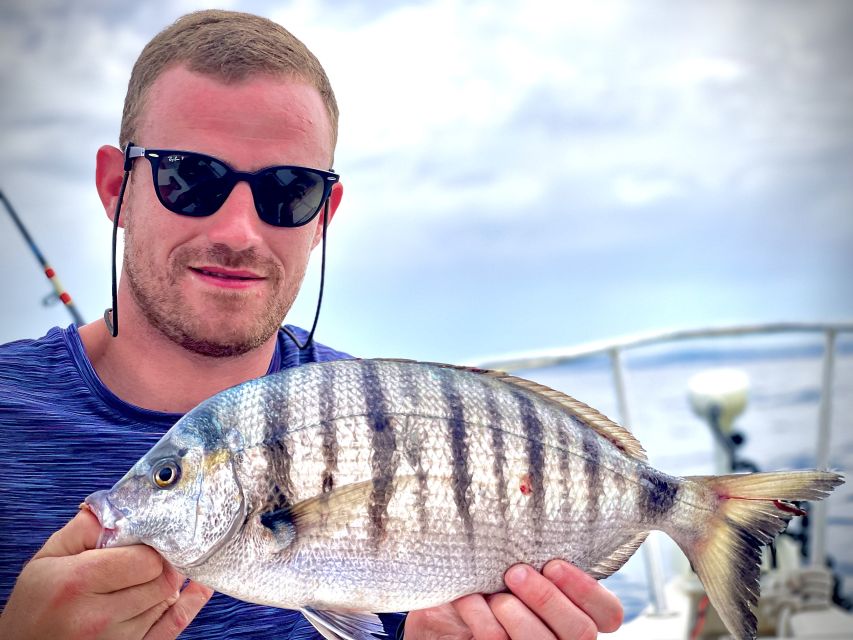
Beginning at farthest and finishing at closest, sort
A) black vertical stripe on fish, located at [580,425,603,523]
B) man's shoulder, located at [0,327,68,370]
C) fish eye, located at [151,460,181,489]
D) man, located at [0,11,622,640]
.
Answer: man's shoulder, located at [0,327,68,370] → man, located at [0,11,622,640] → black vertical stripe on fish, located at [580,425,603,523] → fish eye, located at [151,460,181,489]

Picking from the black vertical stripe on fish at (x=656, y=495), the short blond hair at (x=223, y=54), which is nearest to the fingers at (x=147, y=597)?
the black vertical stripe on fish at (x=656, y=495)

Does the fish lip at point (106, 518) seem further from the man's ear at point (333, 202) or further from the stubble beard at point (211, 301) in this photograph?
the man's ear at point (333, 202)

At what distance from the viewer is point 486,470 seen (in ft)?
4.66

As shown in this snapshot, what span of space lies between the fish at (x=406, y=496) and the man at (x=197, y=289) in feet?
0.44

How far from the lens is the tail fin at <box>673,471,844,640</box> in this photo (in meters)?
1.48

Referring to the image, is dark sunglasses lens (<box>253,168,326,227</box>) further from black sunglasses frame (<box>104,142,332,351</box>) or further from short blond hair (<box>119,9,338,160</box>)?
short blond hair (<box>119,9,338,160</box>)

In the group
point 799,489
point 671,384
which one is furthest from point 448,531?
point 671,384

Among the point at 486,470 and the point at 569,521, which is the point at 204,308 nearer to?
the point at 486,470

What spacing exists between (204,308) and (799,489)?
→ 1.26 metres

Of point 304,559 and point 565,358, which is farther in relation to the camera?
point 565,358

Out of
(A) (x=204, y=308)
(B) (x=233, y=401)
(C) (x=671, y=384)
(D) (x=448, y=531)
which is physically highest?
(C) (x=671, y=384)

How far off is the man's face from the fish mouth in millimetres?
547

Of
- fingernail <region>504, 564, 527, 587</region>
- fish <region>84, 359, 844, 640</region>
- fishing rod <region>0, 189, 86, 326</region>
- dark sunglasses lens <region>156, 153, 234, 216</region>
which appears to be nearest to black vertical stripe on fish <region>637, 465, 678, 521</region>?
fish <region>84, 359, 844, 640</region>

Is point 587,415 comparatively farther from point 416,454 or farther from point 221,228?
point 221,228
